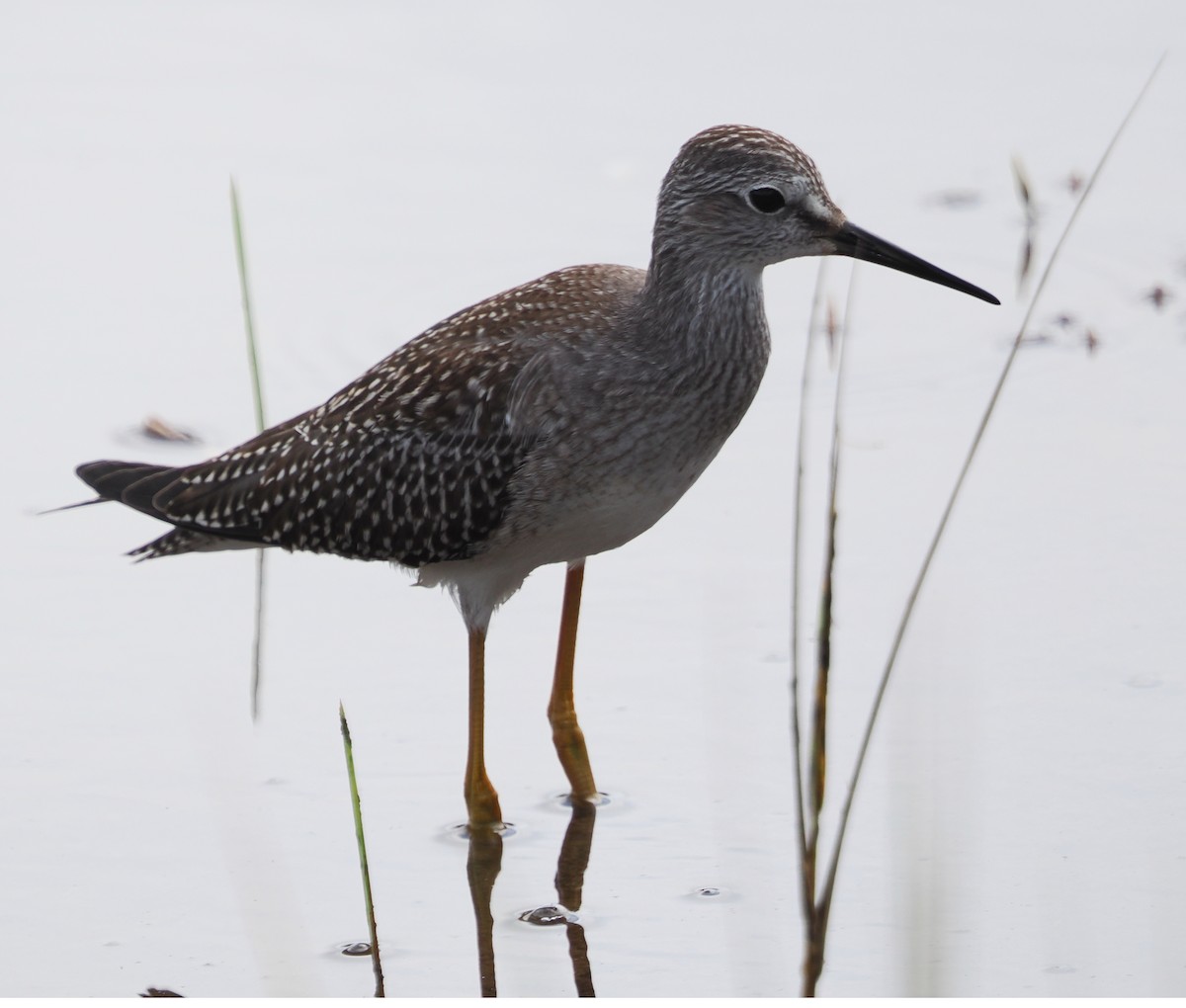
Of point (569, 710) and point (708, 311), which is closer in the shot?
point (708, 311)

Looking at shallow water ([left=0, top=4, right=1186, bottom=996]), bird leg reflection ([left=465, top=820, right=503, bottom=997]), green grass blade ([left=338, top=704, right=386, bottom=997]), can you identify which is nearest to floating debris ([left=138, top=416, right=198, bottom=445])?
shallow water ([left=0, top=4, right=1186, bottom=996])

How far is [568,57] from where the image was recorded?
12.8m

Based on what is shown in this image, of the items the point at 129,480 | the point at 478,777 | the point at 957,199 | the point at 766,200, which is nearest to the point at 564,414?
the point at 766,200

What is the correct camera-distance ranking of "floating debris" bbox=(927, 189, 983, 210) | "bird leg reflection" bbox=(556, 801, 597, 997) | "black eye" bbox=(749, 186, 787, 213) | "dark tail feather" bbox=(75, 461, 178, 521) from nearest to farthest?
"bird leg reflection" bbox=(556, 801, 597, 997) < "black eye" bbox=(749, 186, 787, 213) < "dark tail feather" bbox=(75, 461, 178, 521) < "floating debris" bbox=(927, 189, 983, 210)

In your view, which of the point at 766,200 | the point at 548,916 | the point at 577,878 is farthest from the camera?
the point at 577,878

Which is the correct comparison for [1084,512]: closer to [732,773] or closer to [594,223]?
[732,773]

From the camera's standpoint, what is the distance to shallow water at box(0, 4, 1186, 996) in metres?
6.54

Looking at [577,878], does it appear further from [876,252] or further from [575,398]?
[876,252]

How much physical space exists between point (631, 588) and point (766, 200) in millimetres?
2106

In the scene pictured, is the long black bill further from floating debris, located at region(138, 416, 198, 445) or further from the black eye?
floating debris, located at region(138, 416, 198, 445)

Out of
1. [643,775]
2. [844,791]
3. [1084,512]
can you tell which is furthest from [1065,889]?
[1084,512]

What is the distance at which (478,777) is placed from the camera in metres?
7.11

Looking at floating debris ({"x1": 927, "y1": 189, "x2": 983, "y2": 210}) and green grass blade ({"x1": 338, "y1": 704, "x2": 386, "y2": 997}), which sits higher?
floating debris ({"x1": 927, "y1": 189, "x2": 983, "y2": 210})

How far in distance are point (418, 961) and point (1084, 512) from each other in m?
3.67
